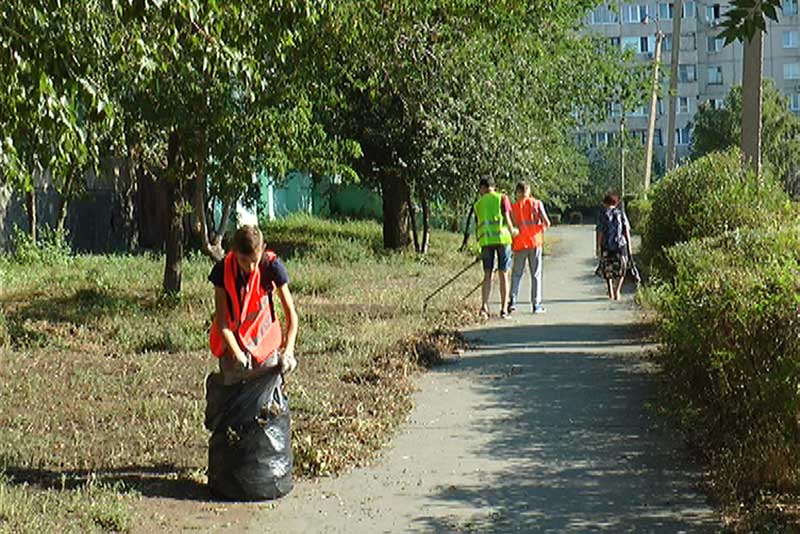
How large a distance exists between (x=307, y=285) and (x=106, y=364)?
6999 millimetres

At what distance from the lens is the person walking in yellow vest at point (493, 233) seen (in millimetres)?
15055

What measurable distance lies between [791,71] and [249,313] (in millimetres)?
73386

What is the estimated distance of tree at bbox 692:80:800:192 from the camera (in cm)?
5653

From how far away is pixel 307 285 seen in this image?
18.5m

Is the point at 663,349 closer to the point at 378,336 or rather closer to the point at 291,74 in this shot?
→ the point at 378,336

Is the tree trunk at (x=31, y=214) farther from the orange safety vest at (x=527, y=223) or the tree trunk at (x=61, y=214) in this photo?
the orange safety vest at (x=527, y=223)

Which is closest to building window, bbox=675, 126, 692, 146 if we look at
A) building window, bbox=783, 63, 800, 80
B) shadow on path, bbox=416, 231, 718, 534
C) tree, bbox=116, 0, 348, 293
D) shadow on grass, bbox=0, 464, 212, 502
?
building window, bbox=783, 63, 800, 80

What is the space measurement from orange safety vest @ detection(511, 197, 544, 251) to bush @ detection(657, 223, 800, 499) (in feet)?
21.6

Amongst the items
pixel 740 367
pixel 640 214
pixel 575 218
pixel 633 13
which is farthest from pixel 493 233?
pixel 633 13

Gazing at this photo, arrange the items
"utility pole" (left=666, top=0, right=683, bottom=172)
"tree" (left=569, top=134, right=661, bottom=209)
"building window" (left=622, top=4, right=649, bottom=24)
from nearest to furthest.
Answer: "utility pole" (left=666, top=0, right=683, bottom=172)
"tree" (left=569, top=134, right=661, bottom=209)
"building window" (left=622, top=4, right=649, bottom=24)

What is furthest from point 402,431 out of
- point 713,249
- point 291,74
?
point 291,74

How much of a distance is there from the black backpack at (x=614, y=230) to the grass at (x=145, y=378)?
2083 millimetres

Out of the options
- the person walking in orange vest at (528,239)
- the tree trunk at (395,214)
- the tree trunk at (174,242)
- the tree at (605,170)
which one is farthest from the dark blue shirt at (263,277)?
the tree at (605,170)

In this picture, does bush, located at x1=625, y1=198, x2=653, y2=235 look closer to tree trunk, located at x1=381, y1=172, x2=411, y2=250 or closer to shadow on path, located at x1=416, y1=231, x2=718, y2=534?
tree trunk, located at x1=381, y1=172, x2=411, y2=250
